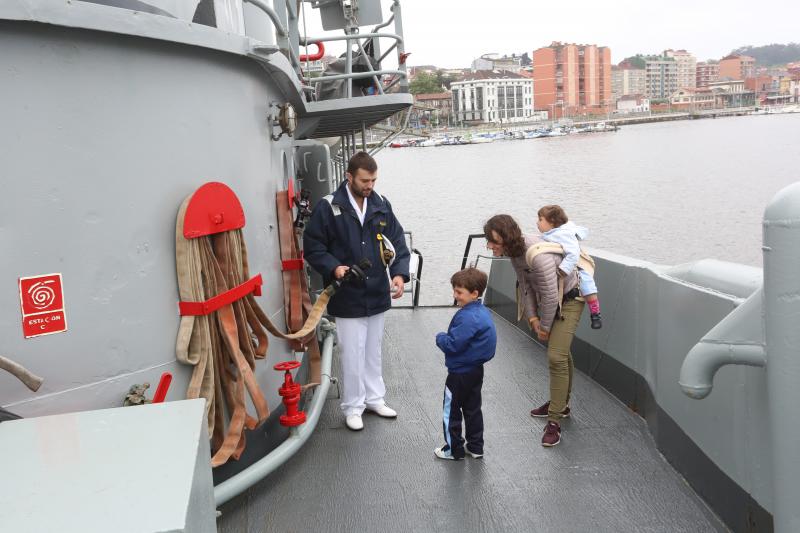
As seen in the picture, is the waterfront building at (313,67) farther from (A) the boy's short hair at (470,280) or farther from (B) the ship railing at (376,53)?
(A) the boy's short hair at (470,280)

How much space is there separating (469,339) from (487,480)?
80 centimetres

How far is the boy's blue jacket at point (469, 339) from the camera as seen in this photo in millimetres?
4363

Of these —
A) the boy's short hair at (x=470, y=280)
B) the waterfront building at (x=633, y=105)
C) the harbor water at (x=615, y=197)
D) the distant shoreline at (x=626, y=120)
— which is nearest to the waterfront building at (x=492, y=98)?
the distant shoreline at (x=626, y=120)

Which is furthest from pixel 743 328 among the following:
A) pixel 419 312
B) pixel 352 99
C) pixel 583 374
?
pixel 419 312

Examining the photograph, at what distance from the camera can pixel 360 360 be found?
5332 millimetres

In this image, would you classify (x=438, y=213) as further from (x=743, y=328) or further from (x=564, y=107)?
(x=564, y=107)

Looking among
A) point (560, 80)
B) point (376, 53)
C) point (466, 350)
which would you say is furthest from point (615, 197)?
point (560, 80)

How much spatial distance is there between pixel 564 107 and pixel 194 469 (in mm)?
189499

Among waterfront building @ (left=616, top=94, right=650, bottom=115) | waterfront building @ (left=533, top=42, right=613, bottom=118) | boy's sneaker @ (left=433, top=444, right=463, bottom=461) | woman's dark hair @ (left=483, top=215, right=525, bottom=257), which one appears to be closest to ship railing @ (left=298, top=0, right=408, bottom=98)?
woman's dark hair @ (left=483, top=215, right=525, bottom=257)

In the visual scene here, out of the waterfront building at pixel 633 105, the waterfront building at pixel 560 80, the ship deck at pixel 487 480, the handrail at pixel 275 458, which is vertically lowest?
the ship deck at pixel 487 480

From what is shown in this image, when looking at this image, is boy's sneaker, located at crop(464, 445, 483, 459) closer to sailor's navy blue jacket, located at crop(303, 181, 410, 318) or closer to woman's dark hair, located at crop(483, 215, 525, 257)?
sailor's navy blue jacket, located at crop(303, 181, 410, 318)

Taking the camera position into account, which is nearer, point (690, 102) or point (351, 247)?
point (351, 247)

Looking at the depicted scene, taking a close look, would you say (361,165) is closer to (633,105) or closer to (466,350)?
(466,350)

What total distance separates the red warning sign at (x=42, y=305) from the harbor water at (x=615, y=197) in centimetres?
1140
